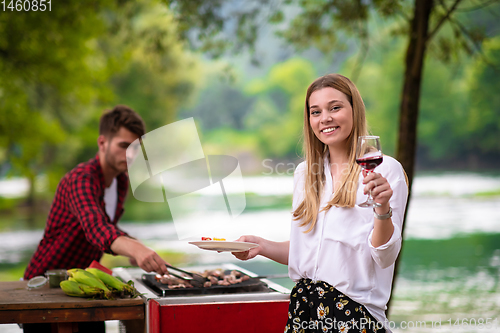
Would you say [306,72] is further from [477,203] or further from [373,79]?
[477,203]

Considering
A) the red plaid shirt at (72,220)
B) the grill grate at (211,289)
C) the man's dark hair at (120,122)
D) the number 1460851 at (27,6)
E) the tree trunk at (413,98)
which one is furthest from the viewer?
the number 1460851 at (27,6)

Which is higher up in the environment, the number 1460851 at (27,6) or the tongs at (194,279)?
the number 1460851 at (27,6)

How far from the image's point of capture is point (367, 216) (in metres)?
1.97

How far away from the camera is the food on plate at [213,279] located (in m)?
2.72

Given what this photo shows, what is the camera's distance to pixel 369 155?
1.80 m

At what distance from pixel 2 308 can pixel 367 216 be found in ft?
5.69

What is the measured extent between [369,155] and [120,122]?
6.07 feet

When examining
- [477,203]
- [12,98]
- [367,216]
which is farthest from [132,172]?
[477,203]

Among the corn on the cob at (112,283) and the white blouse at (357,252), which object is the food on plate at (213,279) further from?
the white blouse at (357,252)

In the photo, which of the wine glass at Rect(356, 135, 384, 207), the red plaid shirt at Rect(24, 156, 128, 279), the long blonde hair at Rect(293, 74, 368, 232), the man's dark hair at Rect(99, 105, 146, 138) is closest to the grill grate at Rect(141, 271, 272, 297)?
the red plaid shirt at Rect(24, 156, 128, 279)

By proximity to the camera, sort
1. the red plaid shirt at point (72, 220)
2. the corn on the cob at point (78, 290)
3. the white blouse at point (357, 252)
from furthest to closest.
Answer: the red plaid shirt at point (72, 220)
the corn on the cob at point (78, 290)
the white blouse at point (357, 252)

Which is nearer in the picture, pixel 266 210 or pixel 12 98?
pixel 12 98

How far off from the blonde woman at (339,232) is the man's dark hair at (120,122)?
1.35m

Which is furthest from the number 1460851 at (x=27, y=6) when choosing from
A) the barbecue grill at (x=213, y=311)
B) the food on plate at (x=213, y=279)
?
the barbecue grill at (x=213, y=311)
